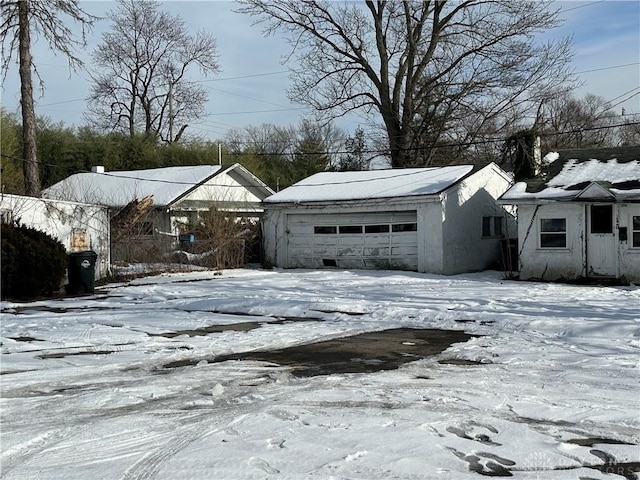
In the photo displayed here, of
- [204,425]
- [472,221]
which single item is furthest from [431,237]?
[204,425]

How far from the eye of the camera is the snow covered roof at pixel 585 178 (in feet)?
66.2

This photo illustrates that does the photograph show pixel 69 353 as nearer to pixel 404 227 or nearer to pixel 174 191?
pixel 404 227

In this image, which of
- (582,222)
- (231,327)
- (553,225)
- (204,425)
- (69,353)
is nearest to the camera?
(204,425)

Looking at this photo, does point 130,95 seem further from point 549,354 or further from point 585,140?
point 549,354

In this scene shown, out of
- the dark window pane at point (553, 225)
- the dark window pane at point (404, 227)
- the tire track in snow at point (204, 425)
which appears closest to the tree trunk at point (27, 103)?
the dark window pane at point (404, 227)

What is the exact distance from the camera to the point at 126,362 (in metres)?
8.91

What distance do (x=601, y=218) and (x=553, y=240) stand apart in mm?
1614

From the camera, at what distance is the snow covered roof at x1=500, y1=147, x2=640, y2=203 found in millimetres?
20188

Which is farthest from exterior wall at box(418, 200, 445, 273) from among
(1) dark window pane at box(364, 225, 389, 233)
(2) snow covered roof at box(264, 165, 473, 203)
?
(1) dark window pane at box(364, 225, 389, 233)

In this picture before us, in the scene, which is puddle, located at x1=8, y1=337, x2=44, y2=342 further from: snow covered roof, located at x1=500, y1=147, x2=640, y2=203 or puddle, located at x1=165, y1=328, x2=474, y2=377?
snow covered roof, located at x1=500, y1=147, x2=640, y2=203

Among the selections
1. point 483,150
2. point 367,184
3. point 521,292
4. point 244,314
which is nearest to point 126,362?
point 244,314

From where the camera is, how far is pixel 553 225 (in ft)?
70.9

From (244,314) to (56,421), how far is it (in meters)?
8.00

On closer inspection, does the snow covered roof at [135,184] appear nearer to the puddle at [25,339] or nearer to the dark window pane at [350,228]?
the dark window pane at [350,228]
